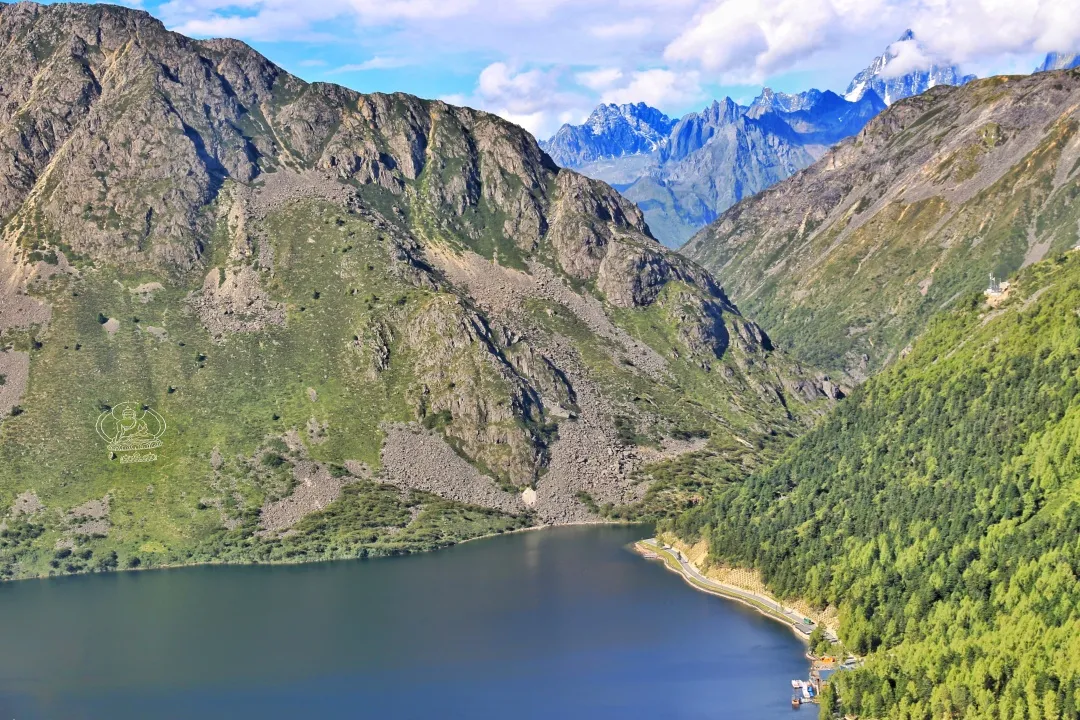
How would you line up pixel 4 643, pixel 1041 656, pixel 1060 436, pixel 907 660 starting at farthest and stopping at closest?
1. pixel 4 643
2. pixel 1060 436
3. pixel 907 660
4. pixel 1041 656

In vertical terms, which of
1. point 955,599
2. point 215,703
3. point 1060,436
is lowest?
point 215,703

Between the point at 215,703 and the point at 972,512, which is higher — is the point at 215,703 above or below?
below

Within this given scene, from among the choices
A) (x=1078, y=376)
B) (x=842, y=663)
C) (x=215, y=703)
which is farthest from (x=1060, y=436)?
(x=215, y=703)

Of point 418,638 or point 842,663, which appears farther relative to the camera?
point 418,638

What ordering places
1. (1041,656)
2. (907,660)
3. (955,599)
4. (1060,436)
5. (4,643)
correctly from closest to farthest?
(1041,656), (907,660), (955,599), (1060,436), (4,643)

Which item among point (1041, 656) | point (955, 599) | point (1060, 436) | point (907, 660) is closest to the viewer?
point (1041, 656)

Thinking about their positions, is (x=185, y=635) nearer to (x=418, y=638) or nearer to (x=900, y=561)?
(x=418, y=638)

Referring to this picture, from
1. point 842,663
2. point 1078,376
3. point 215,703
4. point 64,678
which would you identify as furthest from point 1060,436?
point 64,678

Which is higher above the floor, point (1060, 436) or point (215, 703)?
point (1060, 436)

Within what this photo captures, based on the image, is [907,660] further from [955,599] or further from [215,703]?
[215,703]
